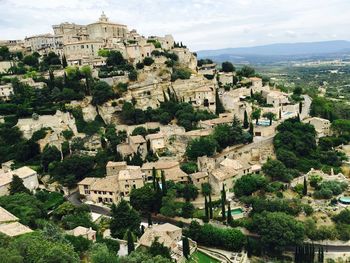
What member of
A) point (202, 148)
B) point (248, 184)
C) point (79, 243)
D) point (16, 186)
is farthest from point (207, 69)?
point (79, 243)

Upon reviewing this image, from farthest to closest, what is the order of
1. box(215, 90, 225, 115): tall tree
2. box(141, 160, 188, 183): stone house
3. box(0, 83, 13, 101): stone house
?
box(215, 90, 225, 115): tall tree, box(0, 83, 13, 101): stone house, box(141, 160, 188, 183): stone house

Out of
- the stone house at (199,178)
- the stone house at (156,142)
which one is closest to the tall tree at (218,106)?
the stone house at (156,142)

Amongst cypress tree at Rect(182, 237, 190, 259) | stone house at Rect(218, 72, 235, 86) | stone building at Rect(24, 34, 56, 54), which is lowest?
cypress tree at Rect(182, 237, 190, 259)

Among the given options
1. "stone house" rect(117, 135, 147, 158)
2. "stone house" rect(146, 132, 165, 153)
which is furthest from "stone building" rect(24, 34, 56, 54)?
"stone house" rect(146, 132, 165, 153)

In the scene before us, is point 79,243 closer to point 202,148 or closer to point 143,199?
point 143,199

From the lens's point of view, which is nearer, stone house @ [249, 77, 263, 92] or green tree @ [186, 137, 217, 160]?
green tree @ [186, 137, 217, 160]

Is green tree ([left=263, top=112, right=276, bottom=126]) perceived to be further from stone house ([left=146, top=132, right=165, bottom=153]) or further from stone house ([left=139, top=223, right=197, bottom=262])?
stone house ([left=139, top=223, right=197, bottom=262])

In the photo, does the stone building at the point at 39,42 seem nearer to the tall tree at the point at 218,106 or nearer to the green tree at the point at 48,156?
the green tree at the point at 48,156
